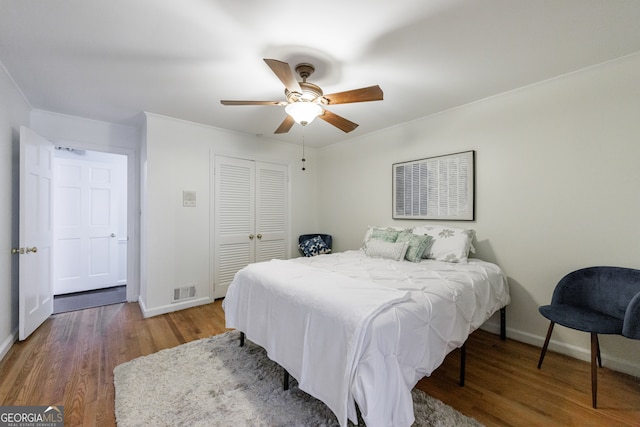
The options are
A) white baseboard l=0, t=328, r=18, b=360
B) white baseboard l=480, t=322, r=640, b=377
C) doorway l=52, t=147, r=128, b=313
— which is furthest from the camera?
doorway l=52, t=147, r=128, b=313

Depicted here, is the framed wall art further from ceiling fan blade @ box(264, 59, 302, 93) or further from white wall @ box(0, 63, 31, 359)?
white wall @ box(0, 63, 31, 359)

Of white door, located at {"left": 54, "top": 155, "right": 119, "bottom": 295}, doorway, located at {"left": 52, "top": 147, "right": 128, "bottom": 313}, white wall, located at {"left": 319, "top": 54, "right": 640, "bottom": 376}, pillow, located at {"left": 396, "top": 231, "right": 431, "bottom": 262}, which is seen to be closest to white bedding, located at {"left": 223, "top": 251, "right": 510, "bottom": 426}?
pillow, located at {"left": 396, "top": 231, "right": 431, "bottom": 262}

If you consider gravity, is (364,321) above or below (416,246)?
below

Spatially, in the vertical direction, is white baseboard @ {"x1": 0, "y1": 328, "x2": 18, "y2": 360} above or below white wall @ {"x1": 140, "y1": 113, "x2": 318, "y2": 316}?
below

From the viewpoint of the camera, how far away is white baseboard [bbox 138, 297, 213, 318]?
3.16 metres

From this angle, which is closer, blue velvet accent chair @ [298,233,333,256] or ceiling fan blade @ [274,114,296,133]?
ceiling fan blade @ [274,114,296,133]

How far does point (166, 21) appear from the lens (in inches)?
64.7

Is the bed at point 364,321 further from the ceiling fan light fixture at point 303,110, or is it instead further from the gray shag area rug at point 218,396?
the ceiling fan light fixture at point 303,110

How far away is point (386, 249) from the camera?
284 centimetres

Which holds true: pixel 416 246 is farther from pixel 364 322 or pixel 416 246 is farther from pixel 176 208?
pixel 176 208

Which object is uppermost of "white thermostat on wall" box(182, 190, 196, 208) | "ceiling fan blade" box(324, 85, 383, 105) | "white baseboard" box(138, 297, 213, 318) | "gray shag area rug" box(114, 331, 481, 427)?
"ceiling fan blade" box(324, 85, 383, 105)

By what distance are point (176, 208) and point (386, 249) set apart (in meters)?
2.66

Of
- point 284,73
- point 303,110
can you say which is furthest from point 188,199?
point 284,73

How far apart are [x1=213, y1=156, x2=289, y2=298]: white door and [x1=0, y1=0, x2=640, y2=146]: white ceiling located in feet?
4.25
